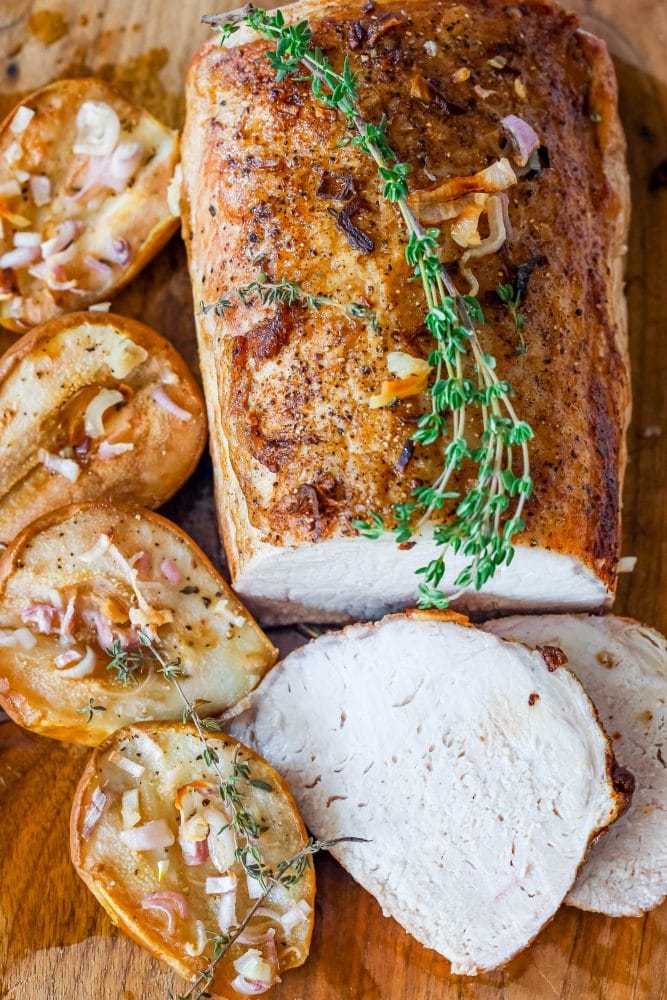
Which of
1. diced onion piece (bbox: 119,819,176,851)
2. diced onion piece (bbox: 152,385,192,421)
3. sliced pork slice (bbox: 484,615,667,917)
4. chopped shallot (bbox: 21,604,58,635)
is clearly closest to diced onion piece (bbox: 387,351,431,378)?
diced onion piece (bbox: 152,385,192,421)

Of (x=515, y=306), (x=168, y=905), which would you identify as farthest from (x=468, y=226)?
(x=168, y=905)

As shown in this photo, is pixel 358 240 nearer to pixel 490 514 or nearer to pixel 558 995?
pixel 490 514

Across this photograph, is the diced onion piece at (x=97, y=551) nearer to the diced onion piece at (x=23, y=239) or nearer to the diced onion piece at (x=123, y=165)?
the diced onion piece at (x=23, y=239)

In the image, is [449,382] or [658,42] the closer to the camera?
[449,382]

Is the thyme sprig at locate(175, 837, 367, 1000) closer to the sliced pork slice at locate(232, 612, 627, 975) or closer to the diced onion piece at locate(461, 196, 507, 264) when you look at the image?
the sliced pork slice at locate(232, 612, 627, 975)

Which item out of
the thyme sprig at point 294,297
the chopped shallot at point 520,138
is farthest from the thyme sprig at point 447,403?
the chopped shallot at point 520,138

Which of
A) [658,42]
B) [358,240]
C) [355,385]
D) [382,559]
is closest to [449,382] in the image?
[355,385]

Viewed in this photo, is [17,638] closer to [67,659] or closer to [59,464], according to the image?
[67,659]
